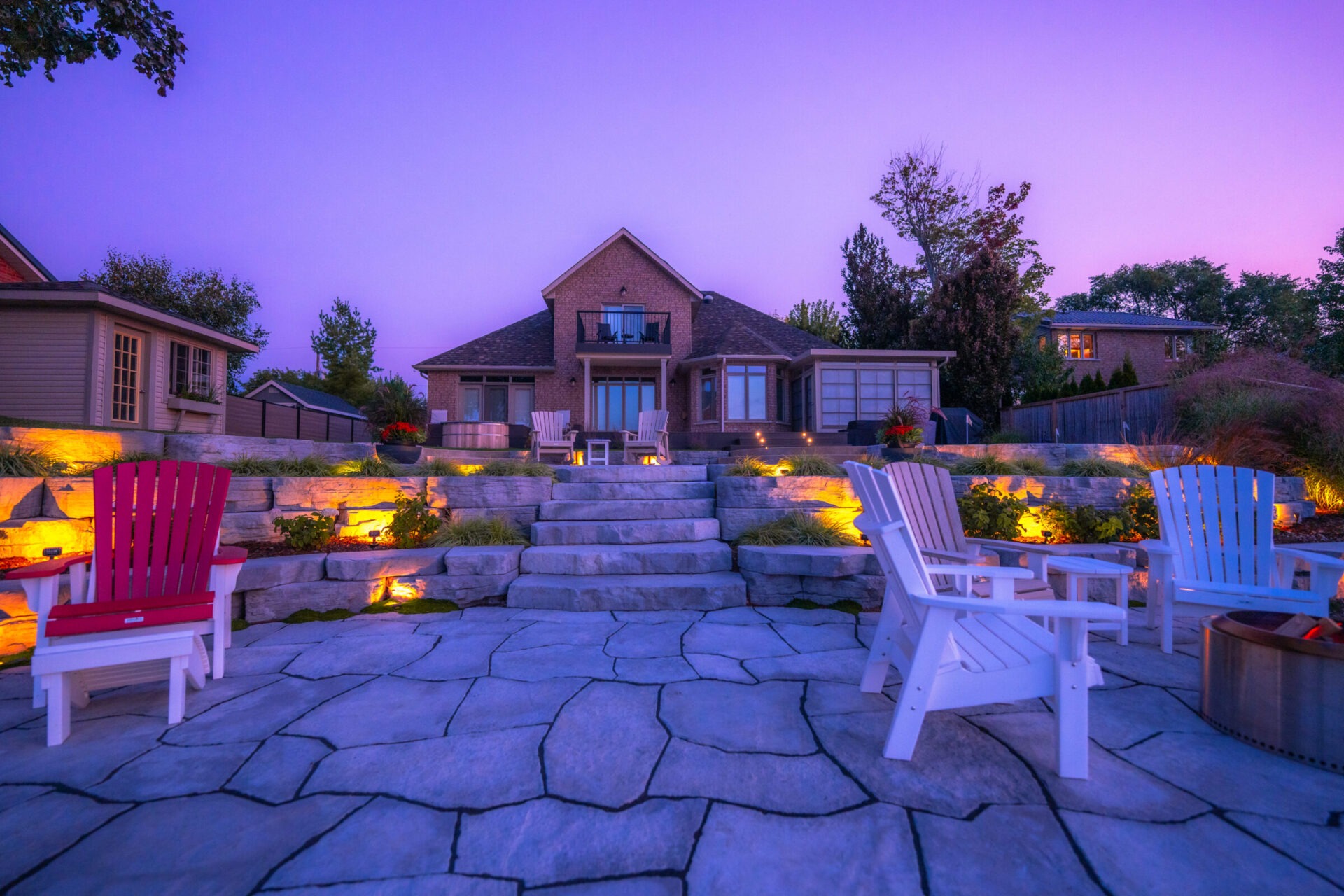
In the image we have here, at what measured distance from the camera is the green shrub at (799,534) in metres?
4.25

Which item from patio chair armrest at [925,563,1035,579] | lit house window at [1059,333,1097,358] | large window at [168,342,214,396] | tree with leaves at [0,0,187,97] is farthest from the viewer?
lit house window at [1059,333,1097,358]

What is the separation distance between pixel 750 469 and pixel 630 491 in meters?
1.26

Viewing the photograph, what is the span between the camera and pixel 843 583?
3.80 meters

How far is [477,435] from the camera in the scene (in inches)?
463

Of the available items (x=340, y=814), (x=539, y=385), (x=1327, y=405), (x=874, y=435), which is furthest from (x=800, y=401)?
(x=340, y=814)

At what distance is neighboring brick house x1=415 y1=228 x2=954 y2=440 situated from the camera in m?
14.3

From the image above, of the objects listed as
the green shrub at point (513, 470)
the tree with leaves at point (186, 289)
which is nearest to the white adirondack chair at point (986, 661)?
the green shrub at point (513, 470)

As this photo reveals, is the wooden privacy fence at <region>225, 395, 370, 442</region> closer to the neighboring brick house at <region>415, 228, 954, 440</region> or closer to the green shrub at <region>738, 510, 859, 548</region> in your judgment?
the neighboring brick house at <region>415, 228, 954, 440</region>

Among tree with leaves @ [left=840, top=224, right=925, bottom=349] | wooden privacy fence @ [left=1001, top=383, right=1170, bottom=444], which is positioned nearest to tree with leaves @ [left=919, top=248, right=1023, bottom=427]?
wooden privacy fence @ [left=1001, top=383, right=1170, bottom=444]

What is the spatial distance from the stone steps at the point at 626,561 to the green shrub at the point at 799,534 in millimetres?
293

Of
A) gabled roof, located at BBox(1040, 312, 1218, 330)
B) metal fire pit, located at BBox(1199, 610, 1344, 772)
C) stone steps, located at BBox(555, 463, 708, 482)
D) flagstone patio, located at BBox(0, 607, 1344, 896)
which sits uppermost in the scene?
gabled roof, located at BBox(1040, 312, 1218, 330)

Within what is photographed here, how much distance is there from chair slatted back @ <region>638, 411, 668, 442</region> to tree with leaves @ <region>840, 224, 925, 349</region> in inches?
515

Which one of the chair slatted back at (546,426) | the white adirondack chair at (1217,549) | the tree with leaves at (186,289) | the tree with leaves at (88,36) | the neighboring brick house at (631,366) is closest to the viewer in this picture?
the white adirondack chair at (1217,549)

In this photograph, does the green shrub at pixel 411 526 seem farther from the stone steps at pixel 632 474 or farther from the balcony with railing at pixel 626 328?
the balcony with railing at pixel 626 328
